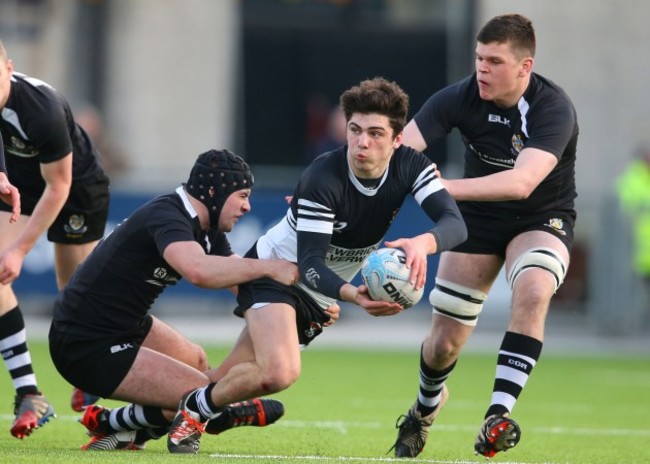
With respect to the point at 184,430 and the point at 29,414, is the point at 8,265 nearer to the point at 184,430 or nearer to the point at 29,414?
the point at 29,414

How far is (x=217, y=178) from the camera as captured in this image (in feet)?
25.7

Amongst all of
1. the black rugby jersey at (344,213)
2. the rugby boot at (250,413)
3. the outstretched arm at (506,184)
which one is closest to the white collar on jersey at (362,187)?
the black rugby jersey at (344,213)

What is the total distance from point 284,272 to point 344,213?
464mm

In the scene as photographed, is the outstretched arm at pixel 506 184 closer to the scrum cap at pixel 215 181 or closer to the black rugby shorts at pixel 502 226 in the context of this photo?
the black rugby shorts at pixel 502 226

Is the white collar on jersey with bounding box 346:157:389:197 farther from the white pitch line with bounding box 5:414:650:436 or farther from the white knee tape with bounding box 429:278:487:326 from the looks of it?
the white pitch line with bounding box 5:414:650:436

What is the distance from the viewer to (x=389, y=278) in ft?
22.9

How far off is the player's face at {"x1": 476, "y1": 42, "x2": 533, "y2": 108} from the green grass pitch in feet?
6.92

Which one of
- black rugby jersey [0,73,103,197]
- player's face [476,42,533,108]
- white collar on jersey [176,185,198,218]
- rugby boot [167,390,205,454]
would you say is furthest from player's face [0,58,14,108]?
player's face [476,42,533,108]

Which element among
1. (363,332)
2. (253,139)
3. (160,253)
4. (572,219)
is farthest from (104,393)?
(253,139)

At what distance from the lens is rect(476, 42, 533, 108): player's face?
813cm

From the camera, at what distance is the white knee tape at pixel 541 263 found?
8.08m

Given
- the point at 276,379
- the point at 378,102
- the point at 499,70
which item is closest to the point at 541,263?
the point at 499,70

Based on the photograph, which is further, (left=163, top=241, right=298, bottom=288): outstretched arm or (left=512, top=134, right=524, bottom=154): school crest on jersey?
(left=512, top=134, right=524, bottom=154): school crest on jersey

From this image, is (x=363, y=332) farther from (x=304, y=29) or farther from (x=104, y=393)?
(x=104, y=393)
